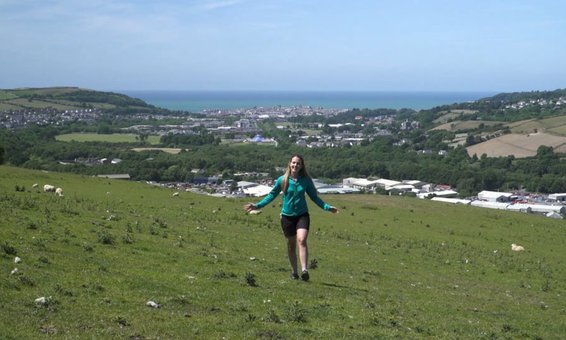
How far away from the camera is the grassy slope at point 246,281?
387 inches

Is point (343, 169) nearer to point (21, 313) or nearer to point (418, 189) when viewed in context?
point (418, 189)

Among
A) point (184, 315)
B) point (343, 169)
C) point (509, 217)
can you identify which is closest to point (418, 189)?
point (343, 169)

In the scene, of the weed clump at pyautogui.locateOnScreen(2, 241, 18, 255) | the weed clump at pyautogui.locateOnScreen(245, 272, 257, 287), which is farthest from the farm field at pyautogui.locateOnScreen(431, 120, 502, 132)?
the weed clump at pyautogui.locateOnScreen(2, 241, 18, 255)

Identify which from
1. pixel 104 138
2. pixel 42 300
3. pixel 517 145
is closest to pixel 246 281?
pixel 42 300

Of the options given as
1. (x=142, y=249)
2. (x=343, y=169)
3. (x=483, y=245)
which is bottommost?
(x=343, y=169)

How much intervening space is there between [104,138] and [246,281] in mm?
138471

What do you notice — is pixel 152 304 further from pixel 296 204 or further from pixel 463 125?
pixel 463 125

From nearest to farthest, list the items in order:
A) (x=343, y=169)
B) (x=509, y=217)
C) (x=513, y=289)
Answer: (x=513, y=289) < (x=509, y=217) < (x=343, y=169)

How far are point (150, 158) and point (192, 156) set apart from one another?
9.47m

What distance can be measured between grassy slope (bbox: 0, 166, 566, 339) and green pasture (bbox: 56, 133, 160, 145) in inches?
4369

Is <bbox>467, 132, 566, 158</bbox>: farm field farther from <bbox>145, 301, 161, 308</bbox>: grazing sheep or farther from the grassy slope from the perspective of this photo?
<bbox>145, 301, 161, 308</bbox>: grazing sheep

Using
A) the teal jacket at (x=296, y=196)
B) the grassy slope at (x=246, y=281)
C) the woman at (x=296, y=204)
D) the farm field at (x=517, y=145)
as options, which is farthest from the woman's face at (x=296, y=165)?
the farm field at (x=517, y=145)

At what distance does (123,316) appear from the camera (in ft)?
31.4

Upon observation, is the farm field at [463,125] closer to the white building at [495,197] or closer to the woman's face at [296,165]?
the white building at [495,197]
